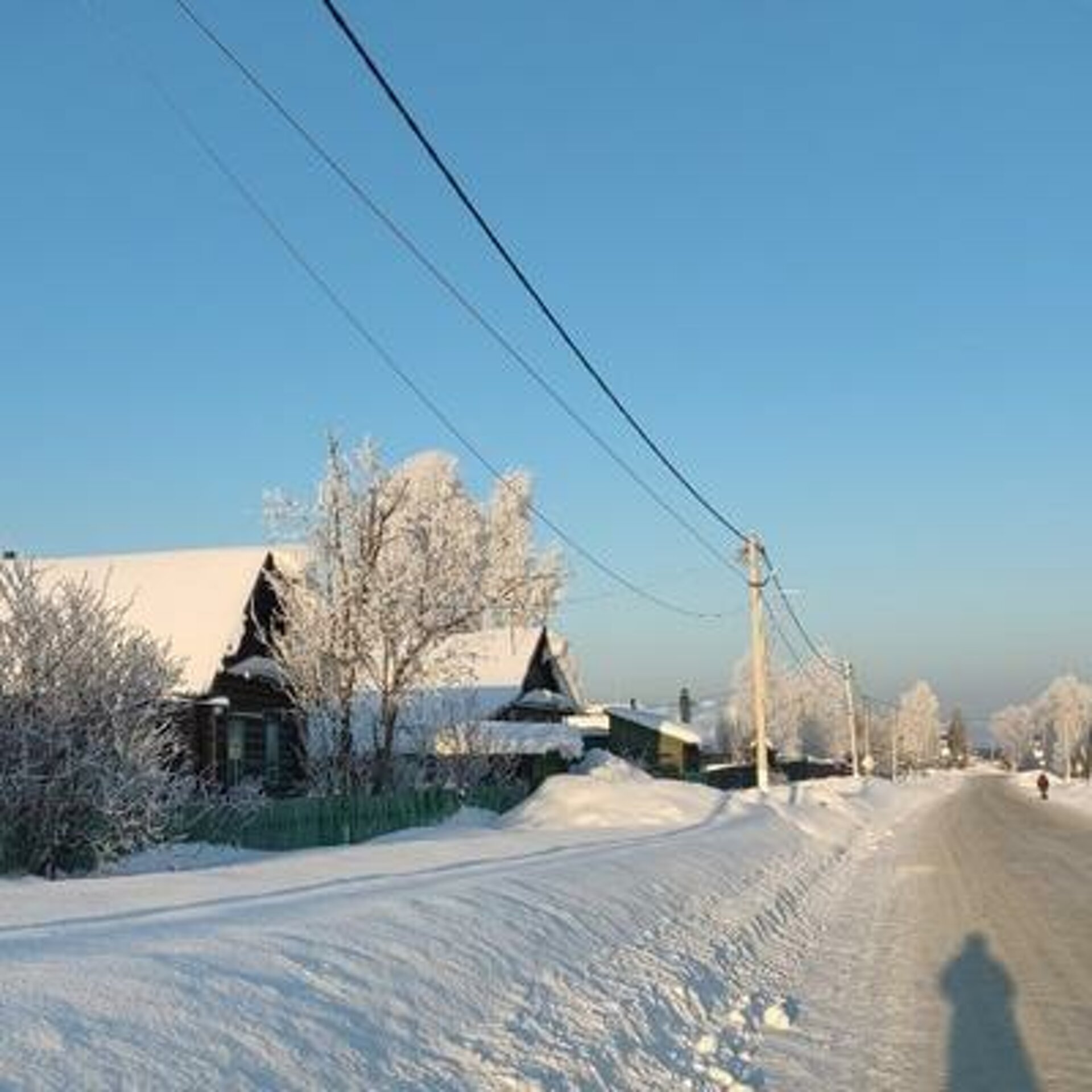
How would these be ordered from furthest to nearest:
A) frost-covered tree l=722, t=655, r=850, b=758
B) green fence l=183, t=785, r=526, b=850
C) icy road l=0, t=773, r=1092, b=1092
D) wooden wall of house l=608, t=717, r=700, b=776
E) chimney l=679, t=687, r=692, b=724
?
1. frost-covered tree l=722, t=655, r=850, b=758
2. chimney l=679, t=687, r=692, b=724
3. wooden wall of house l=608, t=717, r=700, b=776
4. green fence l=183, t=785, r=526, b=850
5. icy road l=0, t=773, r=1092, b=1092

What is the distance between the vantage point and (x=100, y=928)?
27.3ft

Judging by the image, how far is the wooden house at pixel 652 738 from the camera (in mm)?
68438

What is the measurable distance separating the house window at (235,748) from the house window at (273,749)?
144 centimetres

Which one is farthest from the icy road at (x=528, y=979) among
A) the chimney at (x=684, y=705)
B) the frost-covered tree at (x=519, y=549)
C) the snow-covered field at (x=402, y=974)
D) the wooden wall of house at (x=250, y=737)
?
the chimney at (x=684, y=705)

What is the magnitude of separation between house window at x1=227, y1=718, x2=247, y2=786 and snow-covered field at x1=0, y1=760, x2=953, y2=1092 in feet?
53.9

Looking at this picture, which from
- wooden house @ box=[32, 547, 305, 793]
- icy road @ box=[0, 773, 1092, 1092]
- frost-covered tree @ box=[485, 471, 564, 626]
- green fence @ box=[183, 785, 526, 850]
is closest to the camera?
icy road @ box=[0, 773, 1092, 1092]

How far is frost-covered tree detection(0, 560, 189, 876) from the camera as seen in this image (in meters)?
16.4

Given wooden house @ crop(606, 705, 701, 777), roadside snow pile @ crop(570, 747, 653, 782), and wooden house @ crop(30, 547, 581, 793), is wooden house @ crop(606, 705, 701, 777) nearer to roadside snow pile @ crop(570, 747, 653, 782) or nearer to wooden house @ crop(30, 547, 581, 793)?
roadside snow pile @ crop(570, 747, 653, 782)

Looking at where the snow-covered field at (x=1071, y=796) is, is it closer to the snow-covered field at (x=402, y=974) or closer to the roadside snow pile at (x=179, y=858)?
the roadside snow pile at (x=179, y=858)

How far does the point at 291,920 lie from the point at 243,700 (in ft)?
84.3

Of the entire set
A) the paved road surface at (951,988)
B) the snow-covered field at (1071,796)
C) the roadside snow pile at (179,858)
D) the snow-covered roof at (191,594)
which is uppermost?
the snow-covered roof at (191,594)

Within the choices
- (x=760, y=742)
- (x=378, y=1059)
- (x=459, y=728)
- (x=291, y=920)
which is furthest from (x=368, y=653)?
(x=378, y=1059)

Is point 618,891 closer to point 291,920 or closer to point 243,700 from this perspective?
point 291,920

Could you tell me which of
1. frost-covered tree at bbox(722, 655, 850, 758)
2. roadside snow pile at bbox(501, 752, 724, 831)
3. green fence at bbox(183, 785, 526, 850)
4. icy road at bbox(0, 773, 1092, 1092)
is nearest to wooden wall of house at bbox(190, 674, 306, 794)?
green fence at bbox(183, 785, 526, 850)
